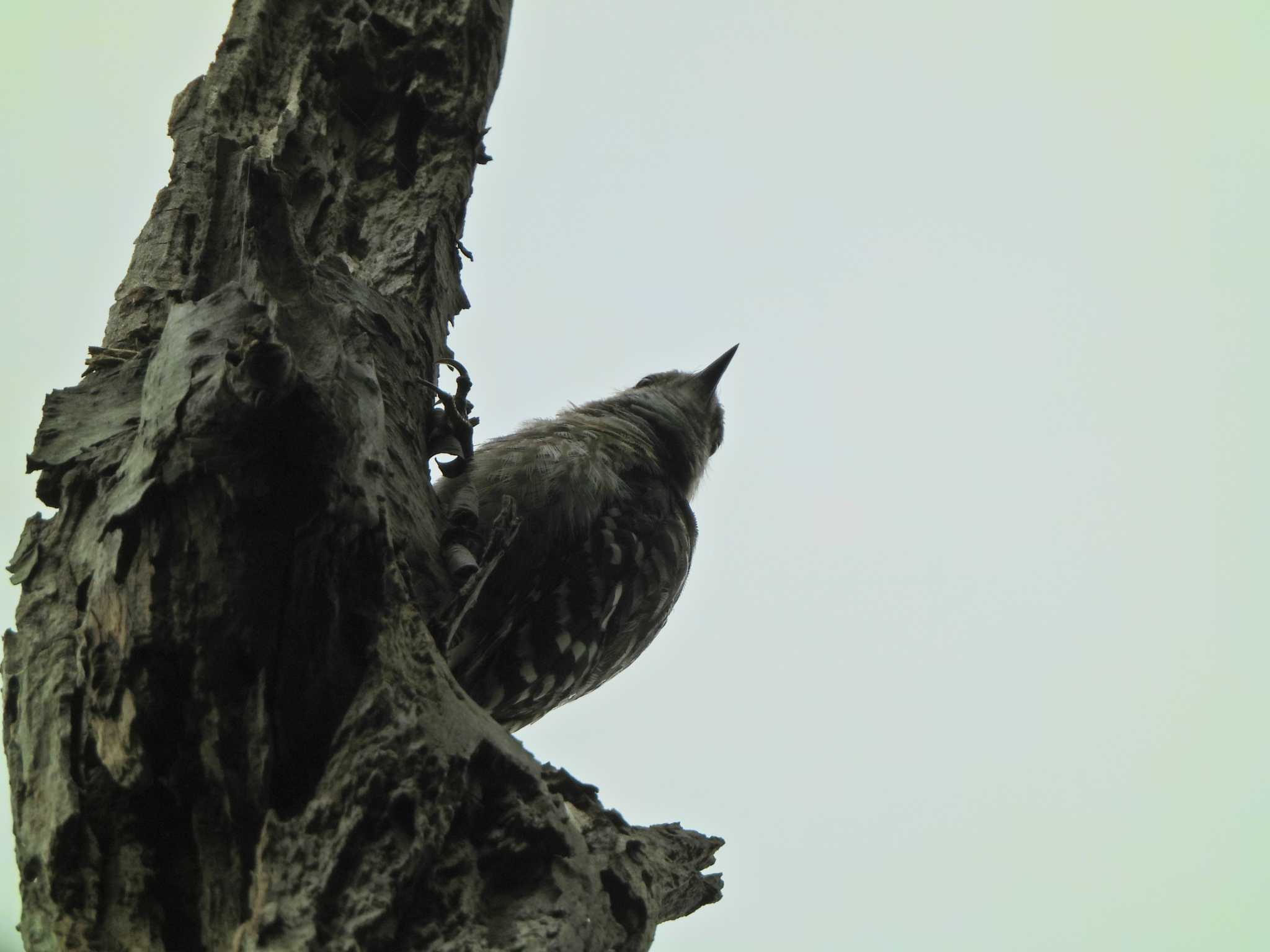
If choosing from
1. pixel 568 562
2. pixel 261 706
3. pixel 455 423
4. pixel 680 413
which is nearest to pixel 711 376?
pixel 680 413

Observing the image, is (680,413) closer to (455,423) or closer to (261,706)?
(455,423)

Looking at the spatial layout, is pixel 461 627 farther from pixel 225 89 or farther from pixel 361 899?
pixel 225 89

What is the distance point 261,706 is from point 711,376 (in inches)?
155

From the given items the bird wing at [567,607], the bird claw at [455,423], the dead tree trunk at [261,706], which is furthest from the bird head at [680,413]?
the dead tree trunk at [261,706]

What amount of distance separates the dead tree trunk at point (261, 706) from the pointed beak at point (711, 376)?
136 inches

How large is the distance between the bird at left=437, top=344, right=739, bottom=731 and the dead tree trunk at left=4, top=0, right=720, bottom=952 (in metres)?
0.83

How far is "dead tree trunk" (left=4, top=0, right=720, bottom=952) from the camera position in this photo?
4.89ft

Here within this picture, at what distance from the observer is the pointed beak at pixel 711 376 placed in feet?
17.4

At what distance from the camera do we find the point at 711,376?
17.5 ft

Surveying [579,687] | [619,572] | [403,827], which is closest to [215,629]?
[403,827]

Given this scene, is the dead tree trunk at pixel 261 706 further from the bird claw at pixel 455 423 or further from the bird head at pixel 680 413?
the bird head at pixel 680 413

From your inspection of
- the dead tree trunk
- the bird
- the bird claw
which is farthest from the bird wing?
the dead tree trunk

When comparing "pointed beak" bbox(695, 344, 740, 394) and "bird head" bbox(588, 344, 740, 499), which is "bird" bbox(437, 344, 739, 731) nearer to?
"bird head" bbox(588, 344, 740, 499)

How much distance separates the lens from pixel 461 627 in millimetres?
2598
